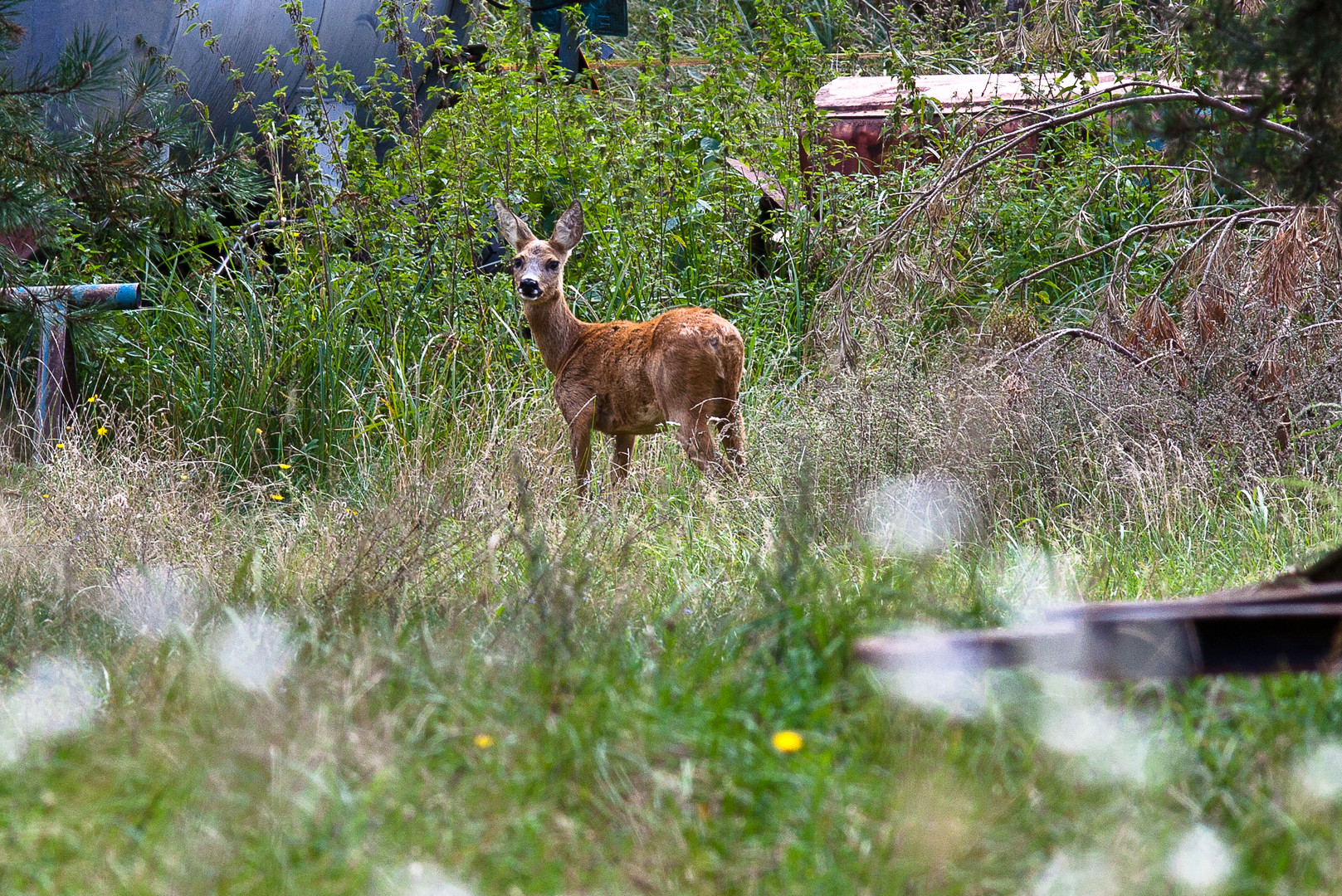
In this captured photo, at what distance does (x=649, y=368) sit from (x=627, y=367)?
6.0 inches

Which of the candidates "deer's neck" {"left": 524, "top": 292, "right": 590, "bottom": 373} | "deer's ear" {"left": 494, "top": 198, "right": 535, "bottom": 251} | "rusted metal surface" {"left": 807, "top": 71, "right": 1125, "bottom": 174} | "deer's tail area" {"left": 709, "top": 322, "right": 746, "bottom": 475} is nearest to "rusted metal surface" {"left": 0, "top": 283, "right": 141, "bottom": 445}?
"deer's ear" {"left": 494, "top": 198, "right": 535, "bottom": 251}

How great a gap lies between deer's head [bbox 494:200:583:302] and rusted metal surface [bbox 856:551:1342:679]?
4.59 m

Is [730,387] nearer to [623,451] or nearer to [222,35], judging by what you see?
[623,451]

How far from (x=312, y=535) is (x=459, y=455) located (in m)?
1.50

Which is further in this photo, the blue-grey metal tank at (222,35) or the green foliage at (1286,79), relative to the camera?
the blue-grey metal tank at (222,35)

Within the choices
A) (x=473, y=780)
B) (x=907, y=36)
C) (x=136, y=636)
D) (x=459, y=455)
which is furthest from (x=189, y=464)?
(x=907, y=36)

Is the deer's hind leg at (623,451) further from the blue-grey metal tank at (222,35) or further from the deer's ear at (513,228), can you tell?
the blue-grey metal tank at (222,35)

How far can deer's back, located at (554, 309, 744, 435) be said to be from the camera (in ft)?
20.4

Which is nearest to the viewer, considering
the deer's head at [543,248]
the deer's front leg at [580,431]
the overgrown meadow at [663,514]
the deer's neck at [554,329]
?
the overgrown meadow at [663,514]

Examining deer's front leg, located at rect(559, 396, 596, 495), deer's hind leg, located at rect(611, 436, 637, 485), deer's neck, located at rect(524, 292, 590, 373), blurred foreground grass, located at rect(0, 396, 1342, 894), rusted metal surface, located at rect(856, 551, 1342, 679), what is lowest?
deer's hind leg, located at rect(611, 436, 637, 485)

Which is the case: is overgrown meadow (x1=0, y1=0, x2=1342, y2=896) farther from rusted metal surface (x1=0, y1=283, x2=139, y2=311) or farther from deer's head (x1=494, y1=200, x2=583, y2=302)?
deer's head (x1=494, y1=200, x2=583, y2=302)

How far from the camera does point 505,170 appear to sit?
841cm

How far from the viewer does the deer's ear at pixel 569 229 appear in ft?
22.3

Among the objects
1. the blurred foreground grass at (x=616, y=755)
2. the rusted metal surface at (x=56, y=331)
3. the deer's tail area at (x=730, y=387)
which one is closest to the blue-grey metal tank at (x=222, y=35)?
the rusted metal surface at (x=56, y=331)
